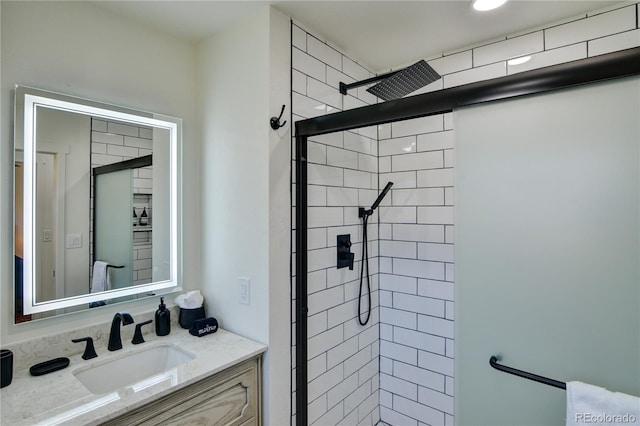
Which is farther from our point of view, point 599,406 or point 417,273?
point 417,273

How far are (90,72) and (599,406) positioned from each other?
227cm

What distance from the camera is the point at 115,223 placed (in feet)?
5.21

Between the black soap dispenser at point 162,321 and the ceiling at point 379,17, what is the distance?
4.68ft

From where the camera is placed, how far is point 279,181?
5.00ft

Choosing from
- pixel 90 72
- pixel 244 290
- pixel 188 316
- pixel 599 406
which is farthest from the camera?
pixel 188 316

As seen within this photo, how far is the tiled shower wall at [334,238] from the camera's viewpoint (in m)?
1.69

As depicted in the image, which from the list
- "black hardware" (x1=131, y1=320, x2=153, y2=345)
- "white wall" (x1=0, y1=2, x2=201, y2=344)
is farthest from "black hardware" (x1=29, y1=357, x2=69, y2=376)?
"black hardware" (x1=131, y1=320, x2=153, y2=345)

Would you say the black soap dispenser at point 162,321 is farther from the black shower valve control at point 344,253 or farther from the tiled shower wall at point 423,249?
the tiled shower wall at point 423,249

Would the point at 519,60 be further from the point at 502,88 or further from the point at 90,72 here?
the point at 90,72

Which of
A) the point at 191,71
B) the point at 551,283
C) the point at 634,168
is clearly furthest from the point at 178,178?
the point at 634,168

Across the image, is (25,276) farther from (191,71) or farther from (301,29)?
(301,29)

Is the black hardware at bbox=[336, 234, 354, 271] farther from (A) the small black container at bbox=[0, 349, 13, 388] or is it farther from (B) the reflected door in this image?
(A) the small black container at bbox=[0, 349, 13, 388]

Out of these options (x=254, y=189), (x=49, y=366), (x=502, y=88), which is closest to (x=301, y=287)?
(x=254, y=189)

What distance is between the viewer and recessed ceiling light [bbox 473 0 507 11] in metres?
1.42
